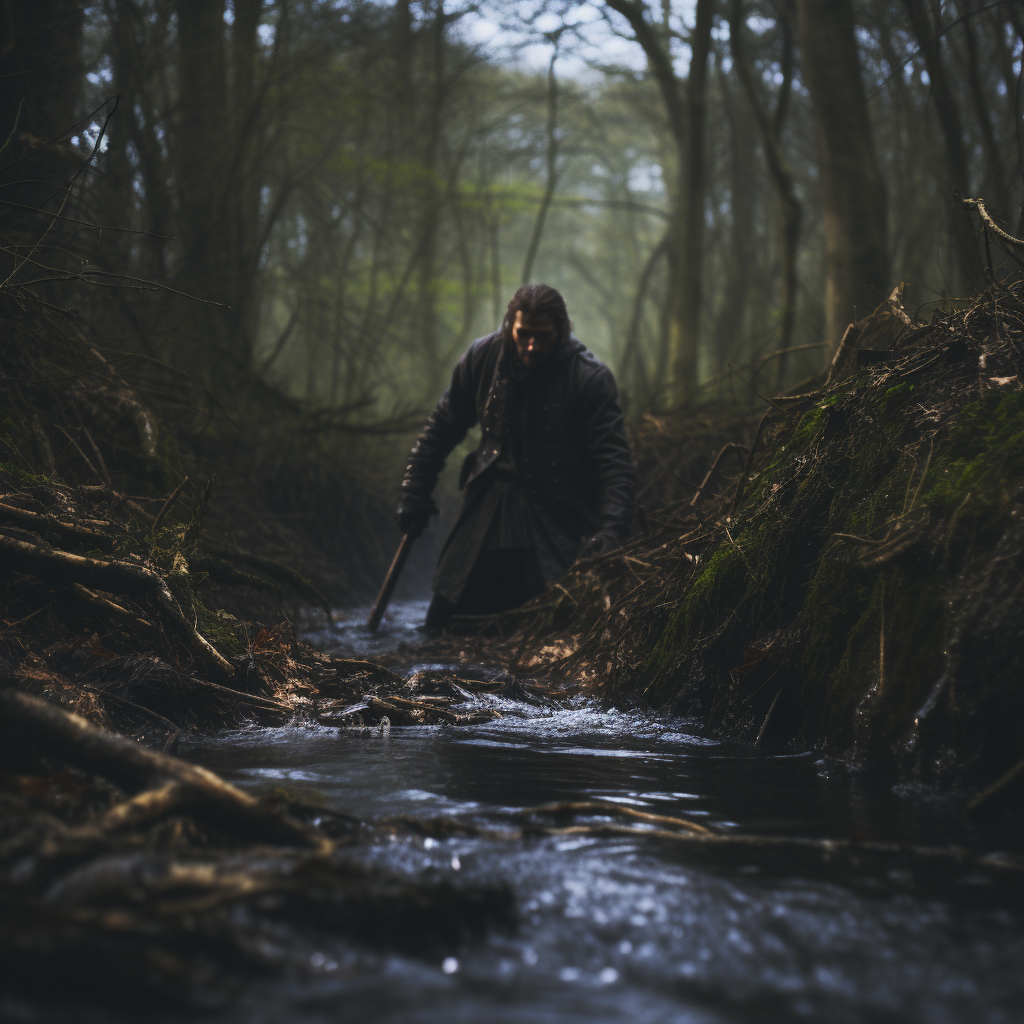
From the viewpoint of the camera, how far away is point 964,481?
2.65 meters

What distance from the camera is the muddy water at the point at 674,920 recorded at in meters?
1.24

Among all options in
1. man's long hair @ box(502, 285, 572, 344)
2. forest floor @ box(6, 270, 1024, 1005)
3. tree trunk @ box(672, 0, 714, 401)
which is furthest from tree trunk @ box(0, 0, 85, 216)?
tree trunk @ box(672, 0, 714, 401)

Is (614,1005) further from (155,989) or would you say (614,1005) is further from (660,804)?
(660,804)

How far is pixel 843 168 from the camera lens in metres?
6.93

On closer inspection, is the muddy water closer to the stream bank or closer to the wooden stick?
the stream bank

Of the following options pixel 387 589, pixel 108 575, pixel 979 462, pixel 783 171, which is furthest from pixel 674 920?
pixel 783 171

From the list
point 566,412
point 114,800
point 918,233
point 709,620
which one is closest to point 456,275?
point 918,233

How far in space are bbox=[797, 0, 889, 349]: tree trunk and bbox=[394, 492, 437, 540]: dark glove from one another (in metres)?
3.14

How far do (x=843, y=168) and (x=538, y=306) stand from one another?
2.90 m

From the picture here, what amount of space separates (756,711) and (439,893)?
1.94 m

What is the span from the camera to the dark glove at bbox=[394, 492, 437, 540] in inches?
251

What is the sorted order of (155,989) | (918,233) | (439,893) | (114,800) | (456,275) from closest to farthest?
(155,989)
(439,893)
(114,800)
(918,233)
(456,275)

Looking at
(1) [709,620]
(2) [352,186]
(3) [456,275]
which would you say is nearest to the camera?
(1) [709,620]

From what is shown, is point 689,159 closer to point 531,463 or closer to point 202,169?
point 202,169
